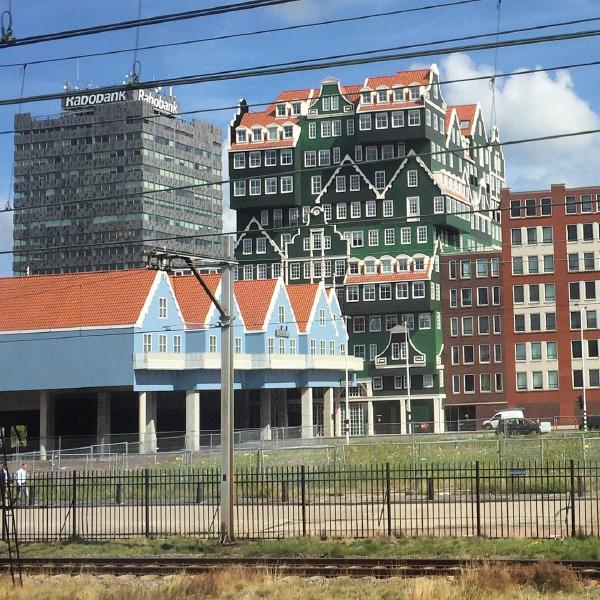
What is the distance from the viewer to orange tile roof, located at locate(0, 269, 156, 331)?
76812 mm

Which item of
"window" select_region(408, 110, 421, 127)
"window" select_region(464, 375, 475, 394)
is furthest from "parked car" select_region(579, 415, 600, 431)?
"window" select_region(408, 110, 421, 127)

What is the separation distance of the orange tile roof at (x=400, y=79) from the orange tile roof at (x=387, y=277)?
20.7 metres

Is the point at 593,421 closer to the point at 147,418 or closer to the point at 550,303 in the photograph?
the point at 550,303

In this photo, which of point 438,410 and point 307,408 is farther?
point 438,410

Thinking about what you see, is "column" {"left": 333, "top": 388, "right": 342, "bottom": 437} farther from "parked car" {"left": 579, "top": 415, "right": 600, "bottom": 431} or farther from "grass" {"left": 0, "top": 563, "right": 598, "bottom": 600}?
"grass" {"left": 0, "top": 563, "right": 598, "bottom": 600}

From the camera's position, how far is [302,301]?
318ft

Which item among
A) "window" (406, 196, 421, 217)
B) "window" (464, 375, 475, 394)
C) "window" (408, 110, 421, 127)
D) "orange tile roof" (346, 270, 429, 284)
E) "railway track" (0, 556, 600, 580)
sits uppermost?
"window" (408, 110, 421, 127)

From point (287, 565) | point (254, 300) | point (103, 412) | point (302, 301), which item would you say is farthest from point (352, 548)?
point (302, 301)

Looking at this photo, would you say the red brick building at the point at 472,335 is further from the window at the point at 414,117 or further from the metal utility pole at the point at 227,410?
the metal utility pole at the point at 227,410

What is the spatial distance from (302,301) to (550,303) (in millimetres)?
27197

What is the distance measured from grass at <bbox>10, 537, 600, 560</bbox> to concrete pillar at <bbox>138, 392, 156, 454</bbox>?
134 feet

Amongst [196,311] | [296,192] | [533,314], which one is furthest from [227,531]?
[296,192]

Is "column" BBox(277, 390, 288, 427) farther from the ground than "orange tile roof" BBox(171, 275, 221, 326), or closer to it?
closer to it

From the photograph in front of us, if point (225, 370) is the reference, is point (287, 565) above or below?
below
